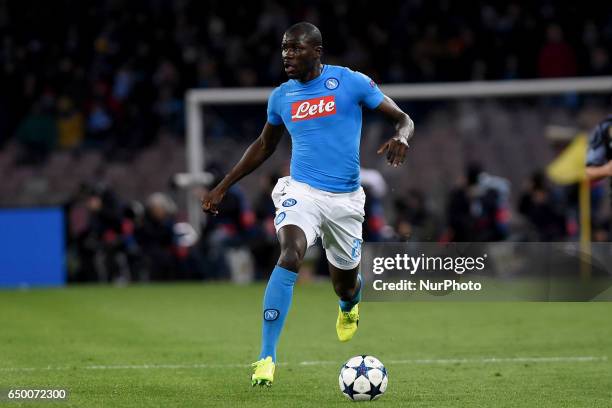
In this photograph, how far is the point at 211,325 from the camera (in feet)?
41.6

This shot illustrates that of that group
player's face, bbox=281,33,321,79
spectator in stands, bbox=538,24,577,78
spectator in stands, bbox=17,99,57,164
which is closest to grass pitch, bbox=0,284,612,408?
player's face, bbox=281,33,321,79

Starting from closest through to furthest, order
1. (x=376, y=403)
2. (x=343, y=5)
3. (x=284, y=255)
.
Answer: (x=376, y=403) → (x=284, y=255) → (x=343, y=5)

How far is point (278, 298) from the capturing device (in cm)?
756

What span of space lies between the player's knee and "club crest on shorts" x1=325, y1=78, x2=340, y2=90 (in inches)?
45.3

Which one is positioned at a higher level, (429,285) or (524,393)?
(429,285)

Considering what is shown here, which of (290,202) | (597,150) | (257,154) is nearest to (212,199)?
(257,154)

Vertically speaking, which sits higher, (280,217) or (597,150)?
(597,150)

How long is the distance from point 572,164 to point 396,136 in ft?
38.4

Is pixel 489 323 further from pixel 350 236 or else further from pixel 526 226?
pixel 526 226

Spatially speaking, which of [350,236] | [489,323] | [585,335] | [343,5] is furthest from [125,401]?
[343,5]

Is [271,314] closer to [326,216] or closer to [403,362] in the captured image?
[326,216]

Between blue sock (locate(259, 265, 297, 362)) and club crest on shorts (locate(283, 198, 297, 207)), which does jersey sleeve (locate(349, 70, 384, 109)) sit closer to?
club crest on shorts (locate(283, 198, 297, 207))

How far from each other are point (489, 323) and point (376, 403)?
5.84m

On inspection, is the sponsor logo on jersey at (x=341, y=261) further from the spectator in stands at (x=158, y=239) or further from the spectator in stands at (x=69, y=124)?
the spectator in stands at (x=69, y=124)
